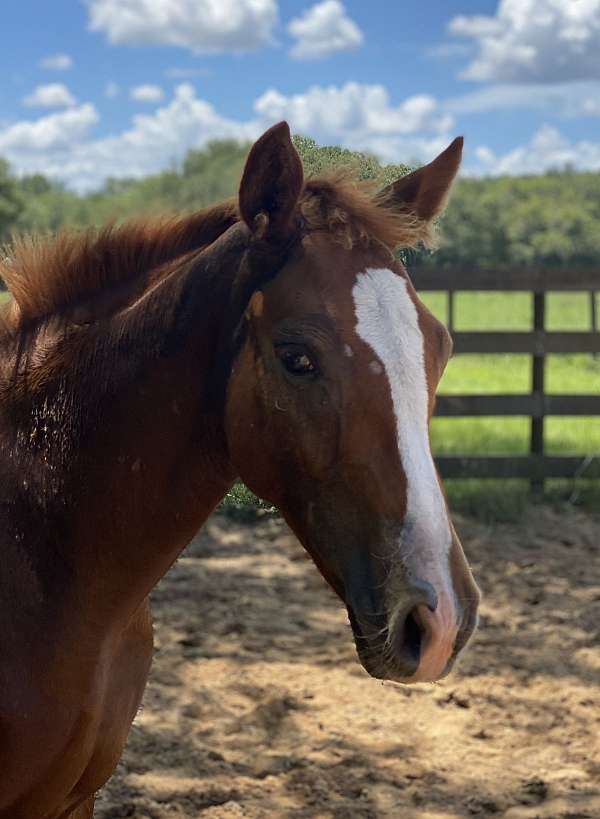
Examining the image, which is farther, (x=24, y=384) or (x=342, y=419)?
(x=24, y=384)

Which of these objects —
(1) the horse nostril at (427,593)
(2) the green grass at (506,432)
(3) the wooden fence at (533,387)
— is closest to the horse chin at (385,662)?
(1) the horse nostril at (427,593)

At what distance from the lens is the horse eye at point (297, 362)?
1.80 meters

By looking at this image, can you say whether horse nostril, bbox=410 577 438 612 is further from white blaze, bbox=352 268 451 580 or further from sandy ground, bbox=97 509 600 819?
sandy ground, bbox=97 509 600 819

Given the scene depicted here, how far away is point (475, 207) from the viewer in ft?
111

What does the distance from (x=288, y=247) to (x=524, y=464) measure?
6.07 meters

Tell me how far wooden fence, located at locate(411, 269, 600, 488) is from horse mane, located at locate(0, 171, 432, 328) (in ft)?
17.8

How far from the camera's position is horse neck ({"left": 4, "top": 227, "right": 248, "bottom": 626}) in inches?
78.3

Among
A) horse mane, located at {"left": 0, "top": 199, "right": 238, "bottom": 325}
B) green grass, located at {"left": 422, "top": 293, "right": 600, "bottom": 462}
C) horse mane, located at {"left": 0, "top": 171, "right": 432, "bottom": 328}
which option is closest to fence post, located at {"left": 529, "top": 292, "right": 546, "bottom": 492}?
green grass, located at {"left": 422, "top": 293, "right": 600, "bottom": 462}

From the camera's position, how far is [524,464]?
25.1 ft

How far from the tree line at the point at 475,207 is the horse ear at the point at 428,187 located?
0.37ft

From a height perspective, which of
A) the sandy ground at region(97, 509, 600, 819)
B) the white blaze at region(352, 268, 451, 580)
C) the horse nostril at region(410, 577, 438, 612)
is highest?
the white blaze at region(352, 268, 451, 580)

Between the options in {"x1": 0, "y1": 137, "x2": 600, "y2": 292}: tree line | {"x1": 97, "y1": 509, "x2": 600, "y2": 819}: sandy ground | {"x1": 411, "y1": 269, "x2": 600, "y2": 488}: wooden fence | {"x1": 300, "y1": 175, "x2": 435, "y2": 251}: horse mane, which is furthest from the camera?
{"x1": 411, "y1": 269, "x2": 600, "y2": 488}: wooden fence

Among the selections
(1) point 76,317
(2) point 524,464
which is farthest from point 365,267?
(2) point 524,464

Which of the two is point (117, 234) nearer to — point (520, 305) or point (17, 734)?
point (17, 734)
